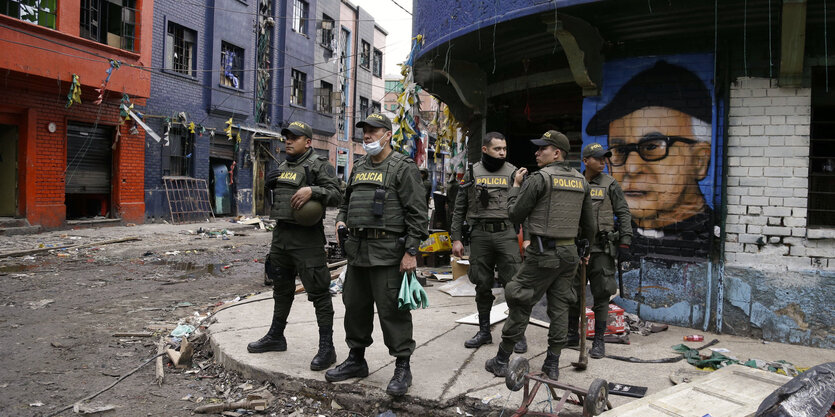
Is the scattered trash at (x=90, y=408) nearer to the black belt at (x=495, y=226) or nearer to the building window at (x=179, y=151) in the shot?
the black belt at (x=495, y=226)

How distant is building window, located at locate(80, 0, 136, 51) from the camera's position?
14531 millimetres

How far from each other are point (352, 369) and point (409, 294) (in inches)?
30.9

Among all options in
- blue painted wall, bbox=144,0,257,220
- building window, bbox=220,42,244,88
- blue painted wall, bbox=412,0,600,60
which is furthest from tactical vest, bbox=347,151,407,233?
building window, bbox=220,42,244,88

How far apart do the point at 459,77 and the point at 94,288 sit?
612cm

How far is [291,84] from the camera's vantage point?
24344 millimetres

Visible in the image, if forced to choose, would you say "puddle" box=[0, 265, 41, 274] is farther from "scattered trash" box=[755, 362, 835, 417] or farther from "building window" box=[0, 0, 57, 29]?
"scattered trash" box=[755, 362, 835, 417]

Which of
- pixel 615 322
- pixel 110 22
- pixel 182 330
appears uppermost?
pixel 110 22

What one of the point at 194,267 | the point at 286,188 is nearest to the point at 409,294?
the point at 286,188

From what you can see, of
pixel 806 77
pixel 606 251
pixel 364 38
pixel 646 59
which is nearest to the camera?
pixel 606 251

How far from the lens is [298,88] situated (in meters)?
25.1

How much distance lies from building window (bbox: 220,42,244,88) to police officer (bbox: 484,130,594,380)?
18001 mm

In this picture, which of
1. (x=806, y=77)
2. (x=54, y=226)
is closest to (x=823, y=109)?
(x=806, y=77)

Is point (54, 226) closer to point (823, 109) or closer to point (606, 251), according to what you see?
point (606, 251)

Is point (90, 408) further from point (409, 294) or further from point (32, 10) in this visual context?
point (32, 10)
